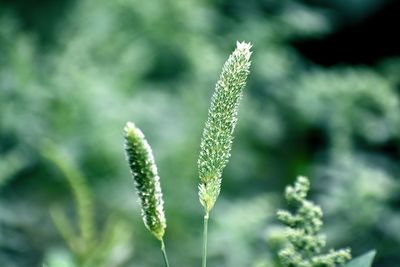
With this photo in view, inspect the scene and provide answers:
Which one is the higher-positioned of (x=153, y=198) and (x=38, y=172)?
(x=38, y=172)

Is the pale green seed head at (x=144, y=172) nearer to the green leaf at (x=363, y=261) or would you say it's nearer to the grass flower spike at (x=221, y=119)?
the grass flower spike at (x=221, y=119)

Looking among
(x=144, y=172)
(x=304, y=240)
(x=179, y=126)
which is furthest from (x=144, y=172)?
(x=179, y=126)

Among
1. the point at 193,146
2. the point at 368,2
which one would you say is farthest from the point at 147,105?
the point at 368,2

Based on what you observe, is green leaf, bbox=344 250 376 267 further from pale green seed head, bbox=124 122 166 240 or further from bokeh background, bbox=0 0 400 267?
Answer: bokeh background, bbox=0 0 400 267

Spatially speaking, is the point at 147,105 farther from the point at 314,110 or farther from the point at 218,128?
the point at 218,128

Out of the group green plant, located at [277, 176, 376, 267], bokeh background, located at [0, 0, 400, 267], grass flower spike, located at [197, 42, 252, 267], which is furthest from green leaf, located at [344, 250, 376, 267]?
bokeh background, located at [0, 0, 400, 267]

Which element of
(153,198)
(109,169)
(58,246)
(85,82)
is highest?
(85,82)

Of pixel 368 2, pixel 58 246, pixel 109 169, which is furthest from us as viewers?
pixel 368 2

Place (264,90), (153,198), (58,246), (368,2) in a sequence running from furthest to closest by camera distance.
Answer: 1. (368,2)
2. (264,90)
3. (58,246)
4. (153,198)
